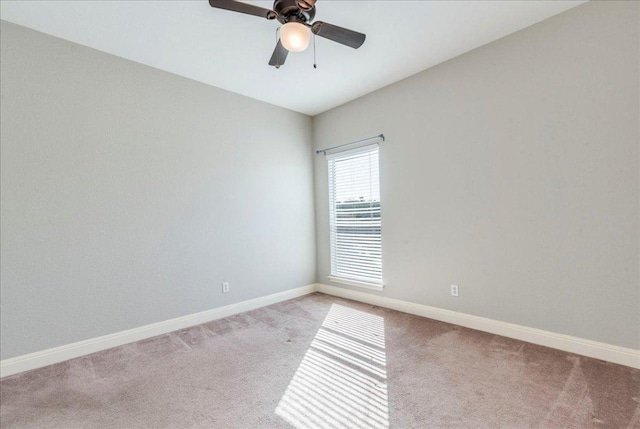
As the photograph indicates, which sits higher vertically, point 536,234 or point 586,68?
point 586,68

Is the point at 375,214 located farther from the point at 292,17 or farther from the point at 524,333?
the point at 292,17

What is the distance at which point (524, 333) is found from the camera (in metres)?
2.60

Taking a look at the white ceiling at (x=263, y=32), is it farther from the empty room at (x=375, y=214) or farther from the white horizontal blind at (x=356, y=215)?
the white horizontal blind at (x=356, y=215)

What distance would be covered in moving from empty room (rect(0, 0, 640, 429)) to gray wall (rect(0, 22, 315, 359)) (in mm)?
17

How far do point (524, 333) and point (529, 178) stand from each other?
4.50 feet

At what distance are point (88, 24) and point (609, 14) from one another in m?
4.08

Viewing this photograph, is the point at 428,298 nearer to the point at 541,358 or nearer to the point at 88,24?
the point at 541,358

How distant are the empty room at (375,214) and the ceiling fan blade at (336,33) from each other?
0.02 m

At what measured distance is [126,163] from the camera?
2.91 m

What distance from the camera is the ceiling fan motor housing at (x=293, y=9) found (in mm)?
1819

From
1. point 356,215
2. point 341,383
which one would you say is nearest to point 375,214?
point 356,215

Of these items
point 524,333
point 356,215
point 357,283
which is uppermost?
point 356,215

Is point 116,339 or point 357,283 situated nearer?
point 116,339

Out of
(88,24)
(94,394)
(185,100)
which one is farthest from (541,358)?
(88,24)
